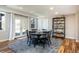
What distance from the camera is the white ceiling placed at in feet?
9.24

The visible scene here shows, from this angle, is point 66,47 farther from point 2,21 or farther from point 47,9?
point 2,21

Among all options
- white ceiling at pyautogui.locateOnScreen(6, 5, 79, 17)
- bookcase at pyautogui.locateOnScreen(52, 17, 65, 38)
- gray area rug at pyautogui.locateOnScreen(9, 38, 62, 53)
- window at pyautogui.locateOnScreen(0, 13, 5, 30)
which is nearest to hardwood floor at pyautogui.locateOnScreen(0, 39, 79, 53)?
gray area rug at pyautogui.locateOnScreen(9, 38, 62, 53)

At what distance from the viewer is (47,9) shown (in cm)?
293

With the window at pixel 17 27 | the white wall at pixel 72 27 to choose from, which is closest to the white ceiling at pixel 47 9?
the white wall at pixel 72 27

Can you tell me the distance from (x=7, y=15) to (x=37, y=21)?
2.88ft

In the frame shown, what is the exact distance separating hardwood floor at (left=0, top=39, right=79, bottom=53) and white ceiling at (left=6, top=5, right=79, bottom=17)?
34.0 inches

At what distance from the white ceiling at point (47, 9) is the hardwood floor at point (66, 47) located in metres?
0.86

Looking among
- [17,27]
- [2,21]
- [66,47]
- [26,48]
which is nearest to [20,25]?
[17,27]

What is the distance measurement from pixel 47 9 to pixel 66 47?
4.03 ft
